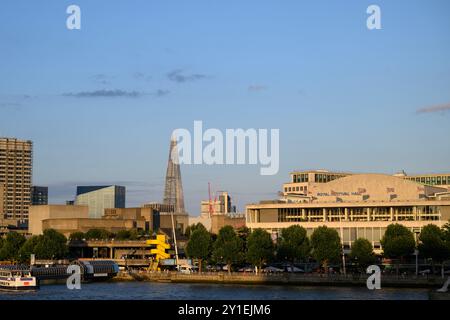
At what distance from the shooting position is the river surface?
230ft

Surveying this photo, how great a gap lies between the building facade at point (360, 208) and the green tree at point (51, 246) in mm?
29644

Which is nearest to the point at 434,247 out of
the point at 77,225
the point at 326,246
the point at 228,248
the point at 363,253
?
the point at 363,253

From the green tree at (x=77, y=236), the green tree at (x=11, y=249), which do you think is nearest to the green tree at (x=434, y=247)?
the green tree at (x=11, y=249)

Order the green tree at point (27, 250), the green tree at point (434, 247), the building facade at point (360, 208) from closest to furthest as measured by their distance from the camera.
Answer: the green tree at point (434, 247) → the building facade at point (360, 208) → the green tree at point (27, 250)

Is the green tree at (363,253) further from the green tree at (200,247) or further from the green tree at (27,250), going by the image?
the green tree at (27,250)

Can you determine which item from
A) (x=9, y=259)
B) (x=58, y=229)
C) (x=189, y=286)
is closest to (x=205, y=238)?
(x=189, y=286)

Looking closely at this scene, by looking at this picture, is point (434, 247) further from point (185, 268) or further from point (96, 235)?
point (96, 235)

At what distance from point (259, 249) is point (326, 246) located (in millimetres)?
7801

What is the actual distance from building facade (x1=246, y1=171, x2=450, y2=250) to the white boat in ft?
112

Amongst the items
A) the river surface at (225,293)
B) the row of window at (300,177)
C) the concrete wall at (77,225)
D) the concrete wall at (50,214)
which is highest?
the row of window at (300,177)

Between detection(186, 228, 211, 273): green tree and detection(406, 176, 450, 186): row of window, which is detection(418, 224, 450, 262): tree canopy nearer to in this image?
detection(186, 228, 211, 273): green tree

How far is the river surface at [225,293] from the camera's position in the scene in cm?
7019
